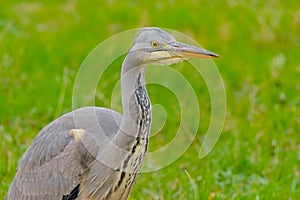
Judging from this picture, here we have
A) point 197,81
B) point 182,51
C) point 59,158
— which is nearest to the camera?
point 182,51

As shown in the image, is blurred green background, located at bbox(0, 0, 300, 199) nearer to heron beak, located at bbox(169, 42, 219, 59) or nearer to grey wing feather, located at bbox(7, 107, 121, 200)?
grey wing feather, located at bbox(7, 107, 121, 200)

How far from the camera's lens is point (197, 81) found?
7.27 m

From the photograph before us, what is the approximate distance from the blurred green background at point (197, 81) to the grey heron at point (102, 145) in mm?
606

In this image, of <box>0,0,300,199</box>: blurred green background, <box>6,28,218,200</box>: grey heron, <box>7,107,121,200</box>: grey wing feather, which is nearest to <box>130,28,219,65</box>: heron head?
<box>6,28,218,200</box>: grey heron

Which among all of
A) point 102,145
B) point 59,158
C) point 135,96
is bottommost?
point 59,158

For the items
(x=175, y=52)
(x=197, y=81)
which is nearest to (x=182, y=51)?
(x=175, y=52)

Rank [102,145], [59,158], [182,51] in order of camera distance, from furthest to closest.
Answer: [59,158]
[102,145]
[182,51]

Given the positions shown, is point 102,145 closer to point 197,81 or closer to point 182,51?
point 182,51

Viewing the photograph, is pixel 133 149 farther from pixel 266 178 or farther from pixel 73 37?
pixel 73 37

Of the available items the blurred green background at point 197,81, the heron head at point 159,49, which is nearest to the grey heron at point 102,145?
the heron head at point 159,49

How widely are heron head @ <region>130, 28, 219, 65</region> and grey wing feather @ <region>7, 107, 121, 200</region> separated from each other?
62 cm

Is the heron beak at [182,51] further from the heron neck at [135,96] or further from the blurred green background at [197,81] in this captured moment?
the blurred green background at [197,81]

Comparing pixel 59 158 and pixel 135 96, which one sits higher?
pixel 135 96

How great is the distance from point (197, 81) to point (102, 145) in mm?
3030
